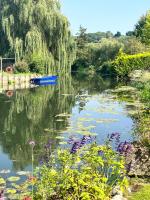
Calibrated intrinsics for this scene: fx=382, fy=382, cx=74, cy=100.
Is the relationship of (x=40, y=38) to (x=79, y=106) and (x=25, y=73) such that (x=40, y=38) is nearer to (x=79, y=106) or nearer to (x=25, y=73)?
(x=25, y=73)

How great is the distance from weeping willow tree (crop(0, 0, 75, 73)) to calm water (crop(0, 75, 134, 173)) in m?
13.7

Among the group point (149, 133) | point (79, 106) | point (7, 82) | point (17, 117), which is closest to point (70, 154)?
point (149, 133)

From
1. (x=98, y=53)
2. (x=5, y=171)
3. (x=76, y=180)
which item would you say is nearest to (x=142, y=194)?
(x=76, y=180)

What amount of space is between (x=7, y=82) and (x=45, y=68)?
6.96 meters

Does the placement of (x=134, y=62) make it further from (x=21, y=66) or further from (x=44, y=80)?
(x=21, y=66)

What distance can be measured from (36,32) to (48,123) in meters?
23.5

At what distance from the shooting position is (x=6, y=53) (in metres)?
40.4

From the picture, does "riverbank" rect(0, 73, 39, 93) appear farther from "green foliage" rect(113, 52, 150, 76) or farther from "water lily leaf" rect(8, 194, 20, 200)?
"water lily leaf" rect(8, 194, 20, 200)

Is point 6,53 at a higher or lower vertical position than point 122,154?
higher

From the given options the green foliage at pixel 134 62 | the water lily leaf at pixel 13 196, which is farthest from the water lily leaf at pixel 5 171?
the green foliage at pixel 134 62

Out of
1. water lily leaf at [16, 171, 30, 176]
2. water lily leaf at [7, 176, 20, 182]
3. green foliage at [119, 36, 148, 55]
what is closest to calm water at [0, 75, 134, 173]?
water lily leaf at [16, 171, 30, 176]

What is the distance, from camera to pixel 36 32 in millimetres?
38656

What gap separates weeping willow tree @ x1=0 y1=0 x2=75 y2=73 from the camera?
38.6m

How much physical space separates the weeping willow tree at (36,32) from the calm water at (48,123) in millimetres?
13749
